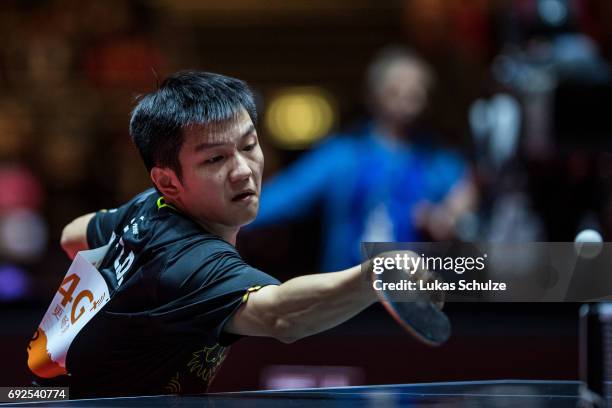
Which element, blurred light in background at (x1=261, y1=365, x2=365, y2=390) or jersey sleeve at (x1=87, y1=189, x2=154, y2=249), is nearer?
jersey sleeve at (x1=87, y1=189, x2=154, y2=249)

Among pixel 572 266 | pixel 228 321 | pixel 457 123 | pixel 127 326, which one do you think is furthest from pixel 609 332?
pixel 457 123

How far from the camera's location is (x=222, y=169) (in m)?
2.20

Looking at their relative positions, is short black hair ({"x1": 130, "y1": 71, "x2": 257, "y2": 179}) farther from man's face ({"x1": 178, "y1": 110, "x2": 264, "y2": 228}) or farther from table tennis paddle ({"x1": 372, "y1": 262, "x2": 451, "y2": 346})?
table tennis paddle ({"x1": 372, "y1": 262, "x2": 451, "y2": 346})

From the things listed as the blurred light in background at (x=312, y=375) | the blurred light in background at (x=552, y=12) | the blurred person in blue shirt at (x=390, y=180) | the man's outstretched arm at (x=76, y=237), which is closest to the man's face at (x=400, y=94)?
the blurred person in blue shirt at (x=390, y=180)

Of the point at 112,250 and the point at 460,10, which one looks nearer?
the point at 112,250

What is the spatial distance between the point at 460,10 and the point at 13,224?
94.1 inches

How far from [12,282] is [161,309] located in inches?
108

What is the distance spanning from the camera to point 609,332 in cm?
212

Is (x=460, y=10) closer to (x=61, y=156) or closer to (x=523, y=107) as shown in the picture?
(x=523, y=107)

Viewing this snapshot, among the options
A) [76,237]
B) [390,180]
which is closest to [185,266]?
[76,237]

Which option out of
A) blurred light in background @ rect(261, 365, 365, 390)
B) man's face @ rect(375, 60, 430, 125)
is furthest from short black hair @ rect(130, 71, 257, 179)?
blurred light in background @ rect(261, 365, 365, 390)

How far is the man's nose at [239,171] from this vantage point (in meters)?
2.19

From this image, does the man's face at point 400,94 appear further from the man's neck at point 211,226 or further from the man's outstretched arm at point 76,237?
the man's neck at point 211,226

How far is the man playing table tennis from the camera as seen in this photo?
2078 millimetres
